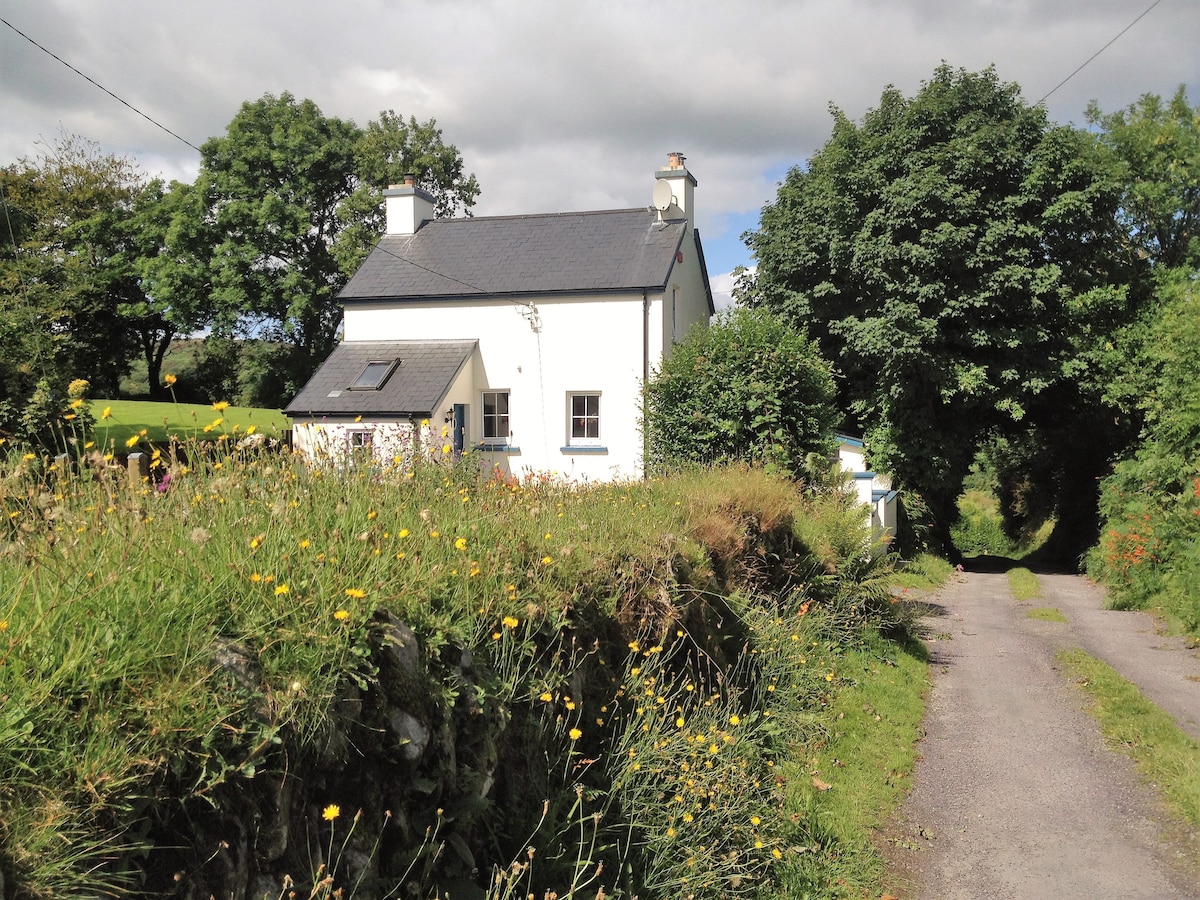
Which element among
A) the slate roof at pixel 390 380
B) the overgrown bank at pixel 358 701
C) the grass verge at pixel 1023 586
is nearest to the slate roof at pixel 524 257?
the slate roof at pixel 390 380

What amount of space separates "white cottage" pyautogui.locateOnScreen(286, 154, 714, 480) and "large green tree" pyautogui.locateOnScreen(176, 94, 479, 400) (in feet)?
31.8

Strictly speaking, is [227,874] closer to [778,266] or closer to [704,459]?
[704,459]

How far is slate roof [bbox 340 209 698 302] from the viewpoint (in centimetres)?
2216

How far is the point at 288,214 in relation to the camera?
32.8 m

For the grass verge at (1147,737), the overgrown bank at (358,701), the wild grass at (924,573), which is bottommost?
the wild grass at (924,573)

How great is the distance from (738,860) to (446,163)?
34930mm

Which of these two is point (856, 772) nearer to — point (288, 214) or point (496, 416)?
point (496, 416)

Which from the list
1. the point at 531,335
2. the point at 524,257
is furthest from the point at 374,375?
the point at 524,257

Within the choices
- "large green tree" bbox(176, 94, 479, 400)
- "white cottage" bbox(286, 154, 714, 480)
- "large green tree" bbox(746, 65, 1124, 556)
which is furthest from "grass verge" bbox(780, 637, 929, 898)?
"large green tree" bbox(176, 94, 479, 400)

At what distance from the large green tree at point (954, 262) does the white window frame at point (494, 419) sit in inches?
344

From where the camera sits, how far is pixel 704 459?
12.8 metres

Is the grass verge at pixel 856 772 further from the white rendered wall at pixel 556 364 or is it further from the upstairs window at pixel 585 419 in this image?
the upstairs window at pixel 585 419

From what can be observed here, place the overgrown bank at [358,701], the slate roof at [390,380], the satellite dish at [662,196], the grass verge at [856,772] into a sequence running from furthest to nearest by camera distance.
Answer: the satellite dish at [662,196]
the slate roof at [390,380]
the grass verge at [856,772]
the overgrown bank at [358,701]

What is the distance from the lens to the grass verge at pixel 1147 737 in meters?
6.39
